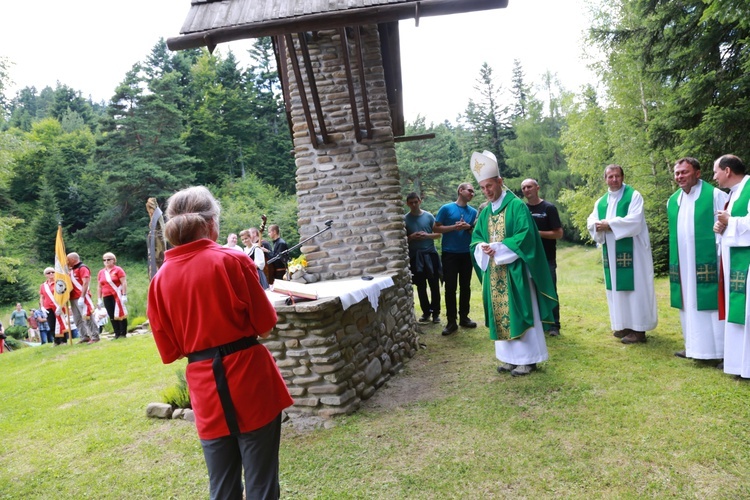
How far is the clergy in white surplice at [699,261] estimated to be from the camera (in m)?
4.28

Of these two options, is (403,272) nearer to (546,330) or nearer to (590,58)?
(546,330)

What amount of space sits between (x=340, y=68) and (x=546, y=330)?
4.22 m

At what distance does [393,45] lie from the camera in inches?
268

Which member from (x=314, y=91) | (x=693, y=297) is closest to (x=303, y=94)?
(x=314, y=91)

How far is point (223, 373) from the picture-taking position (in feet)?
6.89

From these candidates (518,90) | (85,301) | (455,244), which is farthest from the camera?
(518,90)

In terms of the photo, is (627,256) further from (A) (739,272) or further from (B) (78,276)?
(B) (78,276)

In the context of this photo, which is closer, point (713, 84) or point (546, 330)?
point (546, 330)

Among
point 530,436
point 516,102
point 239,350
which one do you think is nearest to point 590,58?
point 530,436

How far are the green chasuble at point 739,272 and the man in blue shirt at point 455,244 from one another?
3078 mm

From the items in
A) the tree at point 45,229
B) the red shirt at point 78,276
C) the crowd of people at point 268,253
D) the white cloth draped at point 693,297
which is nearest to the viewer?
the white cloth draped at point 693,297

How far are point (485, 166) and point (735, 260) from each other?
7.23 ft

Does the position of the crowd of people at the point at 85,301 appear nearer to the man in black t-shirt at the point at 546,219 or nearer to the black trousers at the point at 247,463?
the man in black t-shirt at the point at 546,219

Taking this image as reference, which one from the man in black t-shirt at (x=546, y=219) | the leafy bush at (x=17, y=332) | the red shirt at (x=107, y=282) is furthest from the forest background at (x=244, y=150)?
the red shirt at (x=107, y=282)
